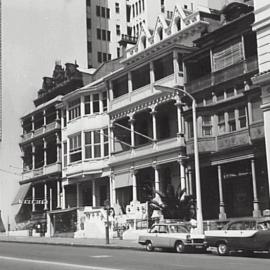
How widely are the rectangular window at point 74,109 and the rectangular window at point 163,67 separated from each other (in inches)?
422

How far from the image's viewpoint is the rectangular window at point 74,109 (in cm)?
5024

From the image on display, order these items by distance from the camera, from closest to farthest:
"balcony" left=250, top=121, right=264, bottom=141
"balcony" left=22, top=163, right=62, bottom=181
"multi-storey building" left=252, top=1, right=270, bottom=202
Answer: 1. "multi-storey building" left=252, top=1, right=270, bottom=202
2. "balcony" left=250, top=121, right=264, bottom=141
3. "balcony" left=22, top=163, right=62, bottom=181

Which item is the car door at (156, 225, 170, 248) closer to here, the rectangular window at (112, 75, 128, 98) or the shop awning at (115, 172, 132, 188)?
the shop awning at (115, 172, 132, 188)

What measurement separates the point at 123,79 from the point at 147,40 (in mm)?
3700

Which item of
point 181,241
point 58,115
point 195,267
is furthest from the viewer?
point 58,115

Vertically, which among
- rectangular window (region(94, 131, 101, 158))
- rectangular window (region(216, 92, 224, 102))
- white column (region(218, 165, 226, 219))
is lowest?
white column (region(218, 165, 226, 219))

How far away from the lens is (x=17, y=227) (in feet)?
196

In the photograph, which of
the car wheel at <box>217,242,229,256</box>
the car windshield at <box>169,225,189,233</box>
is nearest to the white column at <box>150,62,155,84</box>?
the car windshield at <box>169,225,189,233</box>

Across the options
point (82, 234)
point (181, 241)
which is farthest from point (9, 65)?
point (181, 241)

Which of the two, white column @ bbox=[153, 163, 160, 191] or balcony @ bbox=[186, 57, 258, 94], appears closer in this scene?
balcony @ bbox=[186, 57, 258, 94]

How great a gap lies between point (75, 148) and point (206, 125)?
55.3 ft

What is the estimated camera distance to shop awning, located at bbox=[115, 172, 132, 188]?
1720 inches

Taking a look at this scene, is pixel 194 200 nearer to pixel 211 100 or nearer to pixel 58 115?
pixel 211 100

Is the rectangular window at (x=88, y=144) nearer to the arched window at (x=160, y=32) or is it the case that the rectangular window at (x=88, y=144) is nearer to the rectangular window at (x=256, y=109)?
the arched window at (x=160, y=32)
